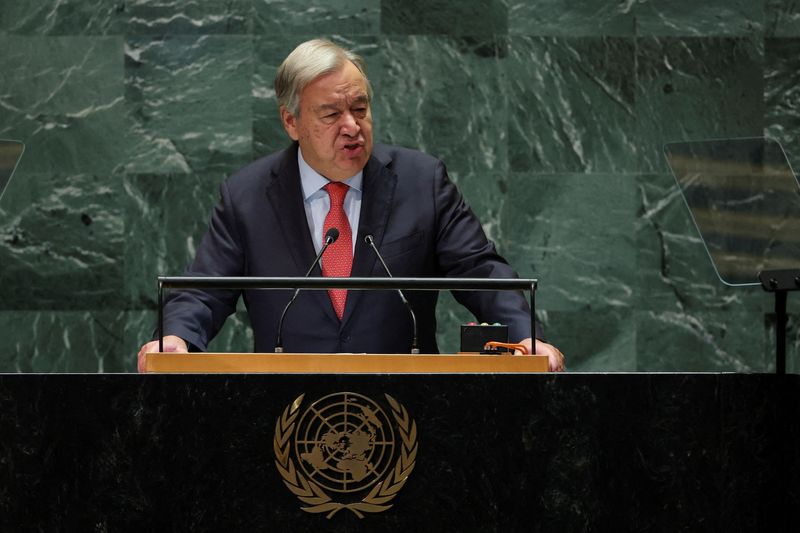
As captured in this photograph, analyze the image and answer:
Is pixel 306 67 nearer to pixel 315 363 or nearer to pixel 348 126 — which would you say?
pixel 348 126

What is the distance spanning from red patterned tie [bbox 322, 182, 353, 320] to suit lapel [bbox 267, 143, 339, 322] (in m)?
0.04

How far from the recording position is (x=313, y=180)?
13.5 ft

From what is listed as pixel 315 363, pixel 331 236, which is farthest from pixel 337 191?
pixel 315 363

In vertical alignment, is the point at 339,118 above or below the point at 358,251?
above

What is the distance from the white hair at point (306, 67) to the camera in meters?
4.02
